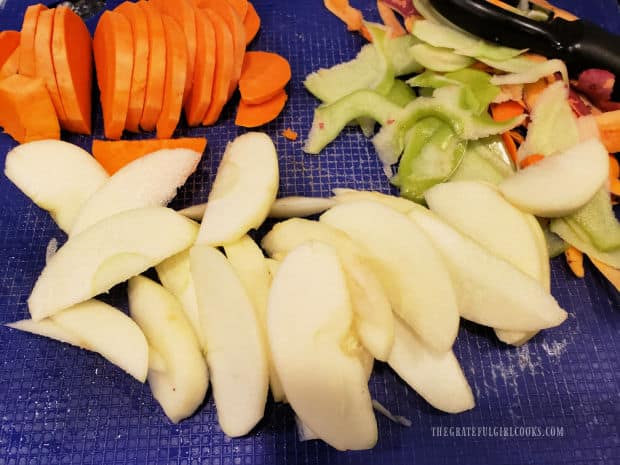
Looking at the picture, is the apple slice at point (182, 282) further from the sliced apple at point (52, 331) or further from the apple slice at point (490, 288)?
the apple slice at point (490, 288)

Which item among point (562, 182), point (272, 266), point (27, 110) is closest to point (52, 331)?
point (272, 266)

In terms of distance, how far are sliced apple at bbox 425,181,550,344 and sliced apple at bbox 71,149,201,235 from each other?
0.62 meters

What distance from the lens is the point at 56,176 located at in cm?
128

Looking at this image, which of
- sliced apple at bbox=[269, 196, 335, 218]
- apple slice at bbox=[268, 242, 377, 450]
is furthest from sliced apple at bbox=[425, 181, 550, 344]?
apple slice at bbox=[268, 242, 377, 450]

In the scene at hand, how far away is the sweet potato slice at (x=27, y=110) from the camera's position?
133 cm

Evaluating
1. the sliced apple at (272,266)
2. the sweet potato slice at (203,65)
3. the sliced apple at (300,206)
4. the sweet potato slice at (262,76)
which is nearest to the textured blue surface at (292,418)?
the sliced apple at (272,266)

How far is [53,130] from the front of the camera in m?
1.41

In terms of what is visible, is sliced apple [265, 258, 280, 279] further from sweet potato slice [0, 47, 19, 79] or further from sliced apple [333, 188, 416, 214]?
sweet potato slice [0, 47, 19, 79]

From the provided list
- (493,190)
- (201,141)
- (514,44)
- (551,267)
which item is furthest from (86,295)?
(514,44)

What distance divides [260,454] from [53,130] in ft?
3.28

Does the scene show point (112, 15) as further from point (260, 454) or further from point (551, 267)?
point (551, 267)

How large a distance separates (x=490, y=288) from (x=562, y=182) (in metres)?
0.33

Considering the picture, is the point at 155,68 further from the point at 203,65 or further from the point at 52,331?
the point at 52,331

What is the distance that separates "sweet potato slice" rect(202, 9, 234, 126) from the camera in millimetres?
1400
